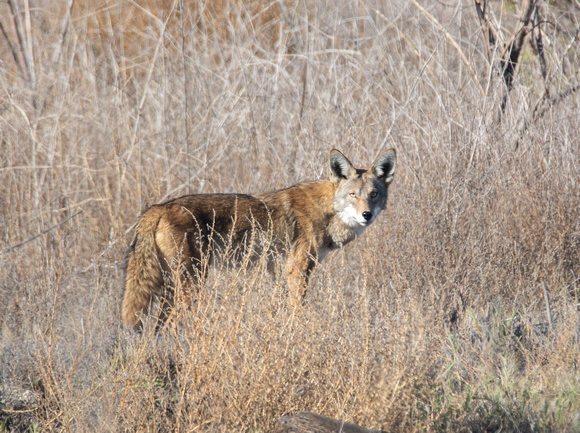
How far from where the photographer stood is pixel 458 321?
413cm

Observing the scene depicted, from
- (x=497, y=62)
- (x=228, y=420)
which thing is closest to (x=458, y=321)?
(x=228, y=420)

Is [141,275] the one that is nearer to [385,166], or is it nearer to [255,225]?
[255,225]

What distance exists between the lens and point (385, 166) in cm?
485

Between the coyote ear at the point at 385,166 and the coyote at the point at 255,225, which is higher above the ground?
the coyote ear at the point at 385,166

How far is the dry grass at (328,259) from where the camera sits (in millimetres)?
2633

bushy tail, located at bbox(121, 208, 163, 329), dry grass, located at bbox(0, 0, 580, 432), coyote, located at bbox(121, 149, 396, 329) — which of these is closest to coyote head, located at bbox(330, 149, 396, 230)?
coyote, located at bbox(121, 149, 396, 329)

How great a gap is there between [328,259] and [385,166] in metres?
1.07

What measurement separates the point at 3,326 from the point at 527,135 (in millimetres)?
4998

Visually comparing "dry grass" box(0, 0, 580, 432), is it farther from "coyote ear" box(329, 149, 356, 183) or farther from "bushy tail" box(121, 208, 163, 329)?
"coyote ear" box(329, 149, 356, 183)

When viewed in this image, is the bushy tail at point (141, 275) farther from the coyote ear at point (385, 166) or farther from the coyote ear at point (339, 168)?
the coyote ear at point (385, 166)

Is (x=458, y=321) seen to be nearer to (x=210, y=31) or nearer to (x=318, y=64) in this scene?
(x=318, y=64)

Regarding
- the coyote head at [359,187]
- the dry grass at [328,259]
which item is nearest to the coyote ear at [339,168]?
the coyote head at [359,187]

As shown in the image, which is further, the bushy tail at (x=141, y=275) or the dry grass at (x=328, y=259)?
the bushy tail at (x=141, y=275)

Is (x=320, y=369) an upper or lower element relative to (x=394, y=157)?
lower
